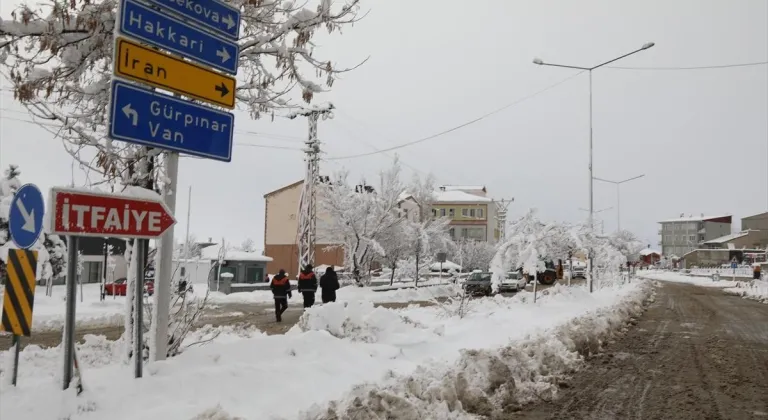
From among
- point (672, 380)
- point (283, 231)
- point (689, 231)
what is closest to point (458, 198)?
point (283, 231)

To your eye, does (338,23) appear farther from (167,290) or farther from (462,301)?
(462,301)

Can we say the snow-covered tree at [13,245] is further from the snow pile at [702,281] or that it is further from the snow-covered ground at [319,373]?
the snow pile at [702,281]

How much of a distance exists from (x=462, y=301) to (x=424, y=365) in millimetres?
6355

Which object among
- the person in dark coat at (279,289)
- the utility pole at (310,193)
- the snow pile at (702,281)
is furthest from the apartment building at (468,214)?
the person in dark coat at (279,289)

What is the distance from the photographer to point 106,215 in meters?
4.12

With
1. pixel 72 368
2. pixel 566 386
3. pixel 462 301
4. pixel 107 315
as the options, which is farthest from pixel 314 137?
pixel 72 368

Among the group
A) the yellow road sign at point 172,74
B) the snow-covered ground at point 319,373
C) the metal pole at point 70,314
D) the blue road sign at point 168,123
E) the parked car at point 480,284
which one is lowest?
the parked car at point 480,284

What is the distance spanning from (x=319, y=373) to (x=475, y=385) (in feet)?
6.55

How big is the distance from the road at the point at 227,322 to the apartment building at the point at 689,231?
13588 centimetres

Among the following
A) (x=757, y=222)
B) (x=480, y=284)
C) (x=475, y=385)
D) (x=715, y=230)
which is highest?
(x=757, y=222)

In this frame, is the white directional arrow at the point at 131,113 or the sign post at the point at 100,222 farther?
the white directional arrow at the point at 131,113

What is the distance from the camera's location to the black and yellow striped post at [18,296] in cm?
454

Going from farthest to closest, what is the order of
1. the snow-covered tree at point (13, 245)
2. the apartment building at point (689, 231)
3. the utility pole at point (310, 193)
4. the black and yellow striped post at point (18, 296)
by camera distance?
1. the apartment building at point (689, 231)
2. the utility pole at point (310, 193)
3. the snow-covered tree at point (13, 245)
4. the black and yellow striped post at point (18, 296)

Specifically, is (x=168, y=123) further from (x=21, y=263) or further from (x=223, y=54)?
(x=21, y=263)
